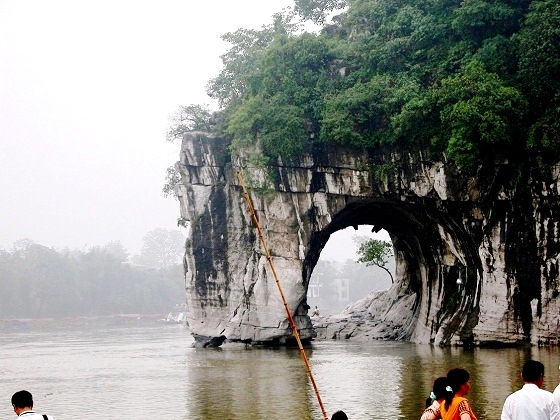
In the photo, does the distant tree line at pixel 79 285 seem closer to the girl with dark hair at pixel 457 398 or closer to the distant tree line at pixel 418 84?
the distant tree line at pixel 418 84

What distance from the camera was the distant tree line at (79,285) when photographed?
7594 cm

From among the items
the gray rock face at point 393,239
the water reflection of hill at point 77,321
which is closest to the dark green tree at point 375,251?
the gray rock face at point 393,239

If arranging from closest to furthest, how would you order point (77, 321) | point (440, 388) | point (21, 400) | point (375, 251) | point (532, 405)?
point (532, 405) → point (21, 400) → point (440, 388) → point (375, 251) → point (77, 321)

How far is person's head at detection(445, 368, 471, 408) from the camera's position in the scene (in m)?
6.40

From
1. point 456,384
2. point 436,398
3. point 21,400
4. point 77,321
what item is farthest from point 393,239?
point 77,321

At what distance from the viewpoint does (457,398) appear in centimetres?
644

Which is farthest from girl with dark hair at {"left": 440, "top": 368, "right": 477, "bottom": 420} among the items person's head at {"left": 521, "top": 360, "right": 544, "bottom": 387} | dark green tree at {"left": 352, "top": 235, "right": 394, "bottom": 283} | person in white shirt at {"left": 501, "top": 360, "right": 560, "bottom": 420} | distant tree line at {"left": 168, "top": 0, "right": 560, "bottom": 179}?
dark green tree at {"left": 352, "top": 235, "right": 394, "bottom": 283}

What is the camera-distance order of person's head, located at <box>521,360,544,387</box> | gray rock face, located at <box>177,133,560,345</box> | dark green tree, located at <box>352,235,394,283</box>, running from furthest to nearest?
dark green tree, located at <box>352,235,394,283</box>
gray rock face, located at <box>177,133,560,345</box>
person's head, located at <box>521,360,544,387</box>

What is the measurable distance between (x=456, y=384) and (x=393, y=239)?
99.1ft

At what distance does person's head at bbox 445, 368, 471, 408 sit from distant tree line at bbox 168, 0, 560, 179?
17773 millimetres

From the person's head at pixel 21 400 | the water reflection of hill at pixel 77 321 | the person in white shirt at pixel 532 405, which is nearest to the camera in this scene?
the person in white shirt at pixel 532 405

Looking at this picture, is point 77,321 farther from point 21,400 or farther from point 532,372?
point 532,372

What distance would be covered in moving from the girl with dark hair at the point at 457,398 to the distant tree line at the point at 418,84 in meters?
17.8

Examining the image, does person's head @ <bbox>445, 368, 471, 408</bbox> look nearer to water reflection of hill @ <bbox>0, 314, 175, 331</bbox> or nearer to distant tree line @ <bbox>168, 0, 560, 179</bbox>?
distant tree line @ <bbox>168, 0, 560, 179</bbox>
